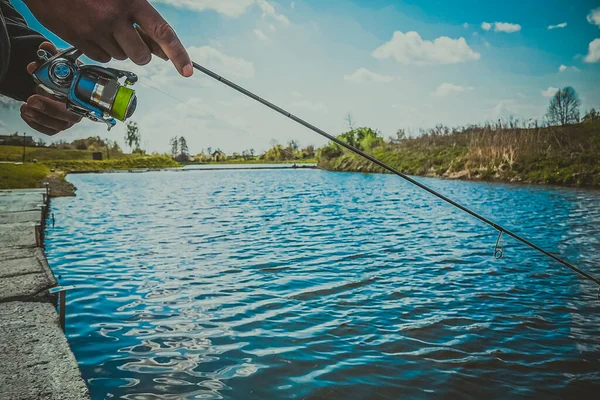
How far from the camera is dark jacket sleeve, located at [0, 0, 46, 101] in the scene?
2.27 meters

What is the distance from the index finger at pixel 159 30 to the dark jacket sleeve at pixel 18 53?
1.25 m

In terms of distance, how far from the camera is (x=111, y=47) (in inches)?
57.3

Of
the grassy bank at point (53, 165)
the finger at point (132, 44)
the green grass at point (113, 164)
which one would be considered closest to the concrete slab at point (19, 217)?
the finger at point (132, 44)

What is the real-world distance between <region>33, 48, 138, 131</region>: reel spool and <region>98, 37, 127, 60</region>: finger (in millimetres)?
428

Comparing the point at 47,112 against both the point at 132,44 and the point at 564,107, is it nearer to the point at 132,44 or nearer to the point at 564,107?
the point at 132,44

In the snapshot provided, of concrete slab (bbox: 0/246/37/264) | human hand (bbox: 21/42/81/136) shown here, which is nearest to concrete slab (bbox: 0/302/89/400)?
human hand (bbox: 21/42/81/136)

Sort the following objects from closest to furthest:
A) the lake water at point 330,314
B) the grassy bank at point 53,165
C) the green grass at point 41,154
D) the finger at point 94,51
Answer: the finger at point 94,51 < the lake water at point 330,314 < the grassy bank at point 53,165 < the green grass at point 41,154

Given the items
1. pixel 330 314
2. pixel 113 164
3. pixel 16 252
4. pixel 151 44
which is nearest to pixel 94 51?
pixel 151 44

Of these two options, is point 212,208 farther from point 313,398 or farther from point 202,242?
point 313,398

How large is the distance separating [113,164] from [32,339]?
89226mm

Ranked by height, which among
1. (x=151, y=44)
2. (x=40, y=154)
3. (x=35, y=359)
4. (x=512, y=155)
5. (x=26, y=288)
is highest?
(x=40, y=154)

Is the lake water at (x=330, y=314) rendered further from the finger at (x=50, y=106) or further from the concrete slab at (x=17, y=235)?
the finger at (x=50, y=106)

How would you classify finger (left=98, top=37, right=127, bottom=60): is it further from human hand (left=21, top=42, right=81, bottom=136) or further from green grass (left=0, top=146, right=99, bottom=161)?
green grass (left=0, top=146, right=99, bottom=161)

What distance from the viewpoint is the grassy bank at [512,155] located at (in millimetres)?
24875
